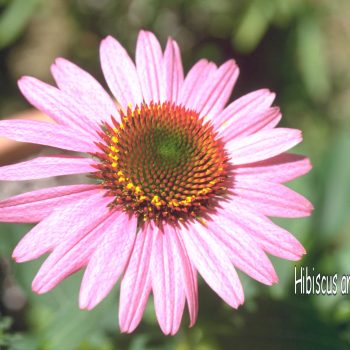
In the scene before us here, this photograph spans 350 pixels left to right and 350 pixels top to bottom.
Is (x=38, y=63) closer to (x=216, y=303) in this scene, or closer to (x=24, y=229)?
(x=24, y=229)

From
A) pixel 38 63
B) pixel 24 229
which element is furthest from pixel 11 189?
pixel 38 63

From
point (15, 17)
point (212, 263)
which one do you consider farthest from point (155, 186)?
point (15, 17)

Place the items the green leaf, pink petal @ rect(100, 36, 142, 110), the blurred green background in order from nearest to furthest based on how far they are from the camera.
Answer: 1. pink petal @ rect(100, 36, 142, 110)
2. the blurred green background
3. the green leaf

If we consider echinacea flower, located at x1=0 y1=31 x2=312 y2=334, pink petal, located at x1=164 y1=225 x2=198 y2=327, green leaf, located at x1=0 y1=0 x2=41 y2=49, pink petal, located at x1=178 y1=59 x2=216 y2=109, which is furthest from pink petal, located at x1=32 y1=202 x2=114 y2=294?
green leaf, located at x1=0 y1=0 x2=41 y2=49

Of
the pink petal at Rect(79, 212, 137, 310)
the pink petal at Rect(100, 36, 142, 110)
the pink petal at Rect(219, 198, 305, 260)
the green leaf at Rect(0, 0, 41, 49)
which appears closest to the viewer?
the pink petal at Rect(79, 212, 137, 310)

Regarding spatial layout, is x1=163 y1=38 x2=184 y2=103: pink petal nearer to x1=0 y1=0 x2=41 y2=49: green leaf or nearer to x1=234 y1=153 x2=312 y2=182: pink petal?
x1=234 y1=153 x2=312 y2=182: pink petal

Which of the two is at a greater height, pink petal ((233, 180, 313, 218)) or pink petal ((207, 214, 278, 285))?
pink petal ((233, 180, 313, 218))

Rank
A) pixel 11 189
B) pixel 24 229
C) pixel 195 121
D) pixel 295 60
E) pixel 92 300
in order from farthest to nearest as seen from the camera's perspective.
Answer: pixel 295 60 → pixel 11 189 → pixel 24 229 → pixel 195 121 → pixel 92 300

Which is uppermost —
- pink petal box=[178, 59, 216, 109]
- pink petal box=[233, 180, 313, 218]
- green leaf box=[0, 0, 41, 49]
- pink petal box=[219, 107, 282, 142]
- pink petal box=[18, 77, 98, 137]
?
green leaf box=[0, 0, 41, 49]
